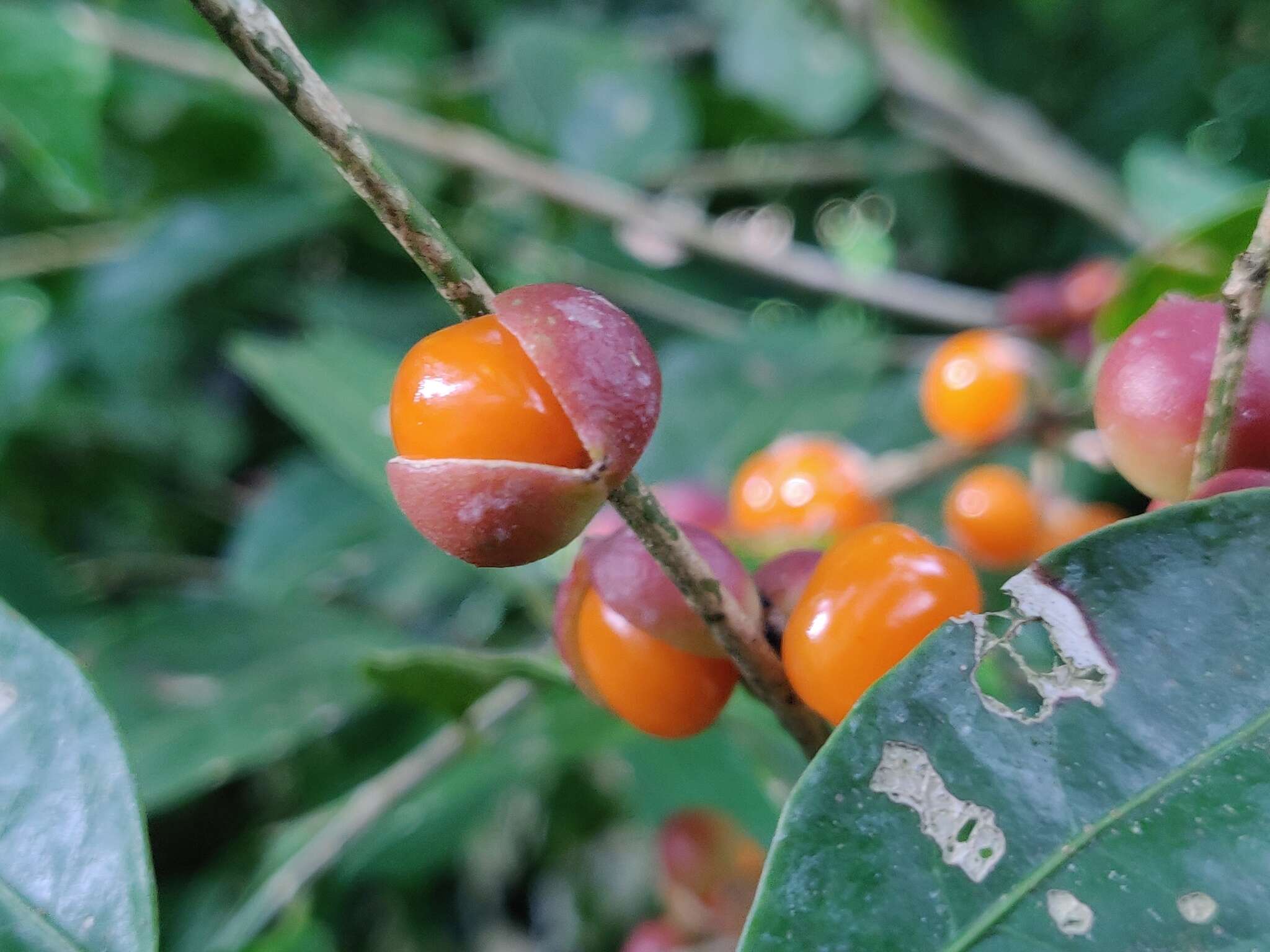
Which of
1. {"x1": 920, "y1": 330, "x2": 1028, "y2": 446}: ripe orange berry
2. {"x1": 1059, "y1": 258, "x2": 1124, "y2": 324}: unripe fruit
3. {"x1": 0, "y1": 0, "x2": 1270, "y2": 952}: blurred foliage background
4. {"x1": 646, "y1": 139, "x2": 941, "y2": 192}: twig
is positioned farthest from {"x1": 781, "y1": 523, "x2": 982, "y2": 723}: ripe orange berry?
{"x1": 646, "y1": 139, "x2": 941, "y2": 192}: twig

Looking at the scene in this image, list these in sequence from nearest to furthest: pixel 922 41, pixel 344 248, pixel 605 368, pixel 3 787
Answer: pixel 605 368, pixel 3 787, pixel 922 41, pixel 344 248

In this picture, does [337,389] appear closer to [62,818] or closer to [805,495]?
[805,495]

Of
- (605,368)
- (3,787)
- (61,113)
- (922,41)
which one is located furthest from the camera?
(922,41)

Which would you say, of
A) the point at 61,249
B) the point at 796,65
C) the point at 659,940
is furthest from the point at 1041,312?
the point at 61,249

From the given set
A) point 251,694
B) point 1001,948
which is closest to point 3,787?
point 1001,948

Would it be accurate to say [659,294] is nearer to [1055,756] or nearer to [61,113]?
[61,113]

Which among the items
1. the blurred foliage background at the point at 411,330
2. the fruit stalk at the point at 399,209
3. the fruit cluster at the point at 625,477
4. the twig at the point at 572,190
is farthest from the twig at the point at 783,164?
the fruit stalk at the point at 399,209
